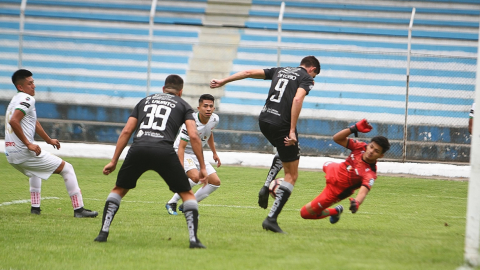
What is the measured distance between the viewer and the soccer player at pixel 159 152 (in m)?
5.13

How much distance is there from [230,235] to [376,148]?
6.22ft

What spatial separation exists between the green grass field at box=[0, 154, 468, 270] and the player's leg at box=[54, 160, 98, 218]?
151 mm

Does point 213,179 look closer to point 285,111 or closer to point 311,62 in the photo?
point 285,111

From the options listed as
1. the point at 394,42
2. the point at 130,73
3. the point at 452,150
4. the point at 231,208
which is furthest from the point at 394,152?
the point at 130,73

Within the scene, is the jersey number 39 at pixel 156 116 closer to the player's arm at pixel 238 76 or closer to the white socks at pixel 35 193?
the player's arm at pixel 238 76

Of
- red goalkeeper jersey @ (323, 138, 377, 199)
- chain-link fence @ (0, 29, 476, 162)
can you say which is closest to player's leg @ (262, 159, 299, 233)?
red goalkeeper jersey @ (323, 138, 377, 199)

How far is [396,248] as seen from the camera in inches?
204

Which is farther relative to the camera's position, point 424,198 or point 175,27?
point 175,27

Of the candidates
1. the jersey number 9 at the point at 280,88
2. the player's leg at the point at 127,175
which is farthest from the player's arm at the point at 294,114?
the player's leg at the point at 127,175

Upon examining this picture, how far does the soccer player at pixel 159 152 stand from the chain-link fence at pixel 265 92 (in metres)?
9.05

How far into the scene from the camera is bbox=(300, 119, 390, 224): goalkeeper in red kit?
20.3ft

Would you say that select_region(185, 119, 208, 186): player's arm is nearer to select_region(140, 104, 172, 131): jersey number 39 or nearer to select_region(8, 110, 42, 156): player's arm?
select_region(140, 104, 172, 131): jersey number 39

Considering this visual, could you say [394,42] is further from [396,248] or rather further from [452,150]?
[396,248]

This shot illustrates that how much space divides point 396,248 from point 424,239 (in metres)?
0.71
